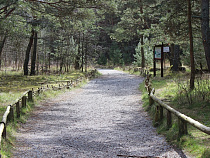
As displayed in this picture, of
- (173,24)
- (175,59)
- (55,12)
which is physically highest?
(55,12)

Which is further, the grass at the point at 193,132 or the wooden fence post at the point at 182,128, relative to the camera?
the wooden fence post at the point at 182,128

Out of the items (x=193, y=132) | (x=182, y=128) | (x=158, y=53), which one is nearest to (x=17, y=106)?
(x=182, y=128)

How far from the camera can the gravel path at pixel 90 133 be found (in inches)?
240

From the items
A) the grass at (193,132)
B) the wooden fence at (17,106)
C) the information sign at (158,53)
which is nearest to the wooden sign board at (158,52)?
the information sign at (158,53)

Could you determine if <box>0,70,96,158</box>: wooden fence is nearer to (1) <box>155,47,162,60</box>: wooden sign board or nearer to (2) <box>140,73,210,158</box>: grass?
(2) <box>140,73,210,158</box>: grass

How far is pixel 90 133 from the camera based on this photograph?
8.16 meters

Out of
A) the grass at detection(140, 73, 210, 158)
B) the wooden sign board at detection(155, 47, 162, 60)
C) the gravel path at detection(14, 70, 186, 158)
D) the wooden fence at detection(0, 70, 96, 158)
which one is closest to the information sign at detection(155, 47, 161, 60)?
the wooden sign board at detection(155, 47, 162, 60)

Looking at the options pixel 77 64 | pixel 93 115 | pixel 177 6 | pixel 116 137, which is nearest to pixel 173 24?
pixel 177 6

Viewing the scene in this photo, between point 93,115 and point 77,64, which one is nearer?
point 93,115

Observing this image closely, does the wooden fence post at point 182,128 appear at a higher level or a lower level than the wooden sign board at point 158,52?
lower

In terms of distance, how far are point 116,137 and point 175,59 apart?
17.6 meters

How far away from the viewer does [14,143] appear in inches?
269

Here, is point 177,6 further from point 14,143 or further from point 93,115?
point 14,143

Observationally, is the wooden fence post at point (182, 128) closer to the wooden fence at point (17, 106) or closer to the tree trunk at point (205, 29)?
the wooden fence at point (17, 106)
